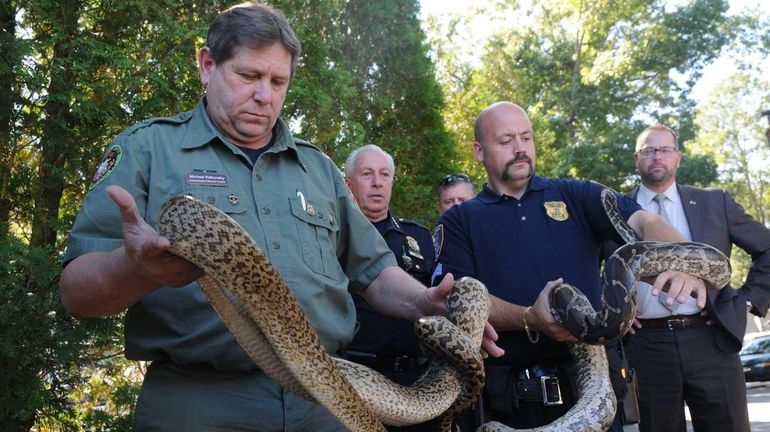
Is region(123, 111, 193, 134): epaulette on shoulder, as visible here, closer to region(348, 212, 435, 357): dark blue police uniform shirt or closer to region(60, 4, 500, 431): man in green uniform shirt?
region(60, 4, 500, 431): man in green uniform shirt

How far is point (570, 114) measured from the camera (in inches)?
1390

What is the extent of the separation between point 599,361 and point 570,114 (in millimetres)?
31972

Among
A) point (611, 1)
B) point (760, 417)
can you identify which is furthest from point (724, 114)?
point (760, 417)

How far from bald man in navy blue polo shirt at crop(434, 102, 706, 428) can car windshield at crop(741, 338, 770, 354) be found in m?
31.9

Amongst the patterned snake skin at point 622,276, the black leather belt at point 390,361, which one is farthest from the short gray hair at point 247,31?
the black leather belt at point 390,361

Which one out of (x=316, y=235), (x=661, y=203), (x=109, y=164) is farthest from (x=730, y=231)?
(x=109, y=164)

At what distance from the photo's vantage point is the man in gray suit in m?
6.18

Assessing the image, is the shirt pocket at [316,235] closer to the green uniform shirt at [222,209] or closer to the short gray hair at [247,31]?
the green uniform shirt at [222,209]

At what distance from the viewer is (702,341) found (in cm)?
626

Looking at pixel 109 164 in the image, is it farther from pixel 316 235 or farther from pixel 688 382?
pixel 688 382

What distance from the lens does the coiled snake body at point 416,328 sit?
8.37 feet

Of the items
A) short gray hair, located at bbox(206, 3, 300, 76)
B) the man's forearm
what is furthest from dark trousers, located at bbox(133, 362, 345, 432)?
short gray hair, located at bbox(206, 3, 300, 76)

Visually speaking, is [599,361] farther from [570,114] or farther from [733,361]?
[570,114]

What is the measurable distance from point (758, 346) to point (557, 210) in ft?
108
